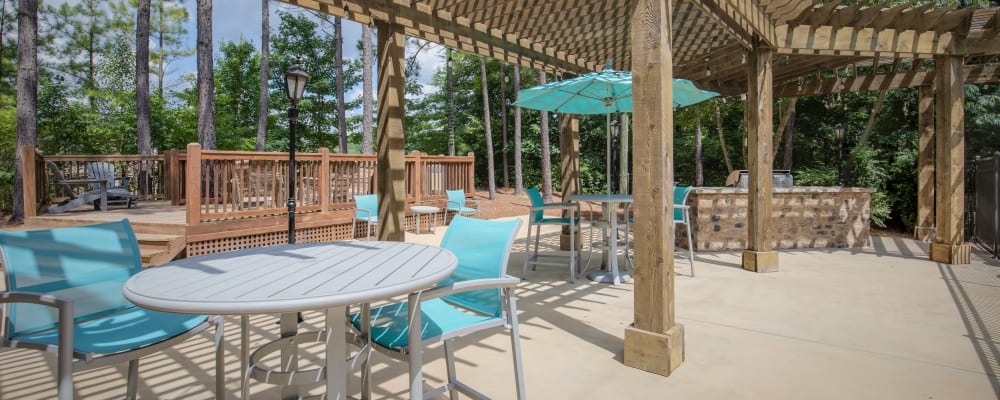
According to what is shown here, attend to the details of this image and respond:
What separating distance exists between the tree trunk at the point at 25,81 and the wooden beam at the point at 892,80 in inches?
528

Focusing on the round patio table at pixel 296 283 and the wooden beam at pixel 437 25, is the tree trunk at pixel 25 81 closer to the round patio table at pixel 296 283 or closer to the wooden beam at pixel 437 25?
the wooden beam at pixel 437 25

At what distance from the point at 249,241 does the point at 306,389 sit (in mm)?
4483

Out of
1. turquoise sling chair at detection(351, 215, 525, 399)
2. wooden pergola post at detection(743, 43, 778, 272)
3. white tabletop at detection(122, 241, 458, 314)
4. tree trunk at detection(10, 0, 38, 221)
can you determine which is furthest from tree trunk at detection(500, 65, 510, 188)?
white tabletop at detection(122, 241, 458, 314)

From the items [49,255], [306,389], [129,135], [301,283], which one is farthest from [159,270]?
[129,135]

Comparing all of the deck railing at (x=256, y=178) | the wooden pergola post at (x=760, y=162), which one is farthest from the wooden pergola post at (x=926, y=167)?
the deck railing at (x=256, y=178)

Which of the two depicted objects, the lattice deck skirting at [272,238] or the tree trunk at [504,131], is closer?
the lattice deck skirting at [272,238]

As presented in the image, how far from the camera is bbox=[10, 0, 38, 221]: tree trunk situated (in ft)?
26.9

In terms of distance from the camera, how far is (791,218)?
6.34 metres

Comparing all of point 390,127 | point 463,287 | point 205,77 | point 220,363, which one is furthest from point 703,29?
point 205,77

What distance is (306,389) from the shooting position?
6.82 ft

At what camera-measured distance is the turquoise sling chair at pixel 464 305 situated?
1.67 metres

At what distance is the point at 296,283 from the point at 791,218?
6.76 meters

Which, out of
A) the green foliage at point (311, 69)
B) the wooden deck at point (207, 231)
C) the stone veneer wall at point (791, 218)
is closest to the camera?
the wooden deck at point (207, 231)

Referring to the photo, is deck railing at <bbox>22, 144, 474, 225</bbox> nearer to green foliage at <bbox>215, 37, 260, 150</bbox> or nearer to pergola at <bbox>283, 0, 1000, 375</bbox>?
pergola at <bbox>283, 0, 1000, 375</bbox>
